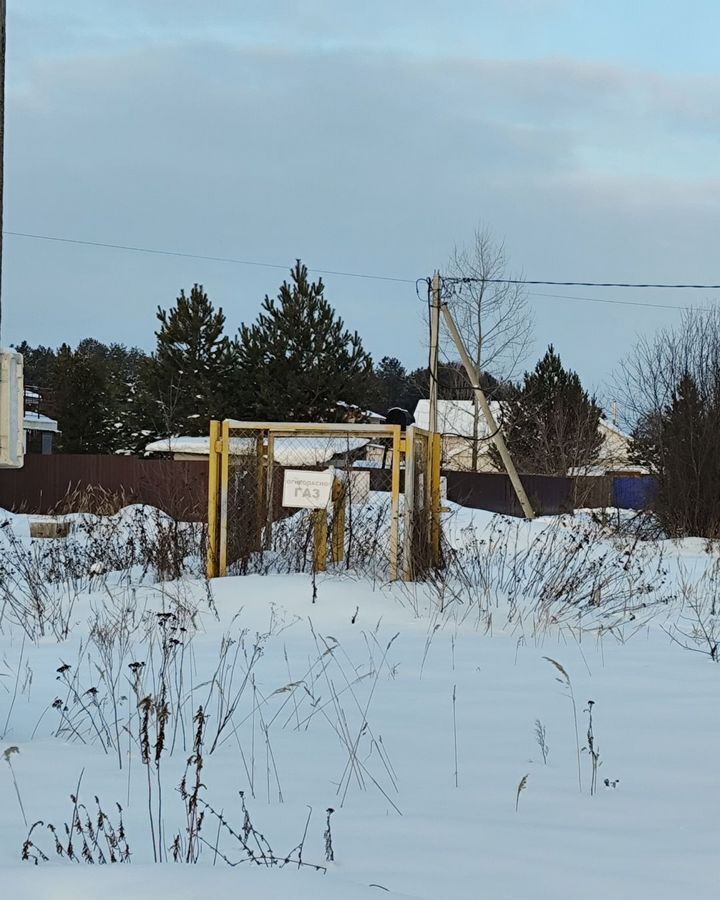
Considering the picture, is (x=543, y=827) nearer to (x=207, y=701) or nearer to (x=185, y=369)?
(x=207, y=701)

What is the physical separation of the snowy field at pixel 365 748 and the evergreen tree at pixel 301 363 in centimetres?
2398

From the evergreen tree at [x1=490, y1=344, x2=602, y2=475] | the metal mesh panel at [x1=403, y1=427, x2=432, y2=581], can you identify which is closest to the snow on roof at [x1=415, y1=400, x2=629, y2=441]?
the evergreen tree at [x1=490, y1=344, x2=602, y2=475]

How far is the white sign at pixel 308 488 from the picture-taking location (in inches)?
337

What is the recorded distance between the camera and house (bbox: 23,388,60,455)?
4769cm

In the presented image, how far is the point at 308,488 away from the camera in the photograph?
338 inches

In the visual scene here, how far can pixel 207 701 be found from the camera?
5098mm

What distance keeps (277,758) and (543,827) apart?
129cm

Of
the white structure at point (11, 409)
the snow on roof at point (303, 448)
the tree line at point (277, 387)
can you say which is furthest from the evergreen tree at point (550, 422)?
the white structure at point (11, 409)

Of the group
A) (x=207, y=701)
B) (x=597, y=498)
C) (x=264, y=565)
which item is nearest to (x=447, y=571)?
(x=264, y=565)

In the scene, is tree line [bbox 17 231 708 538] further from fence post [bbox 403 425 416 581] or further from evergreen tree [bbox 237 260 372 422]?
fence post [bbox 403 425 416 581]

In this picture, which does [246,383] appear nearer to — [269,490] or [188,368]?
[188,368]

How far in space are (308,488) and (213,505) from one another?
993mm

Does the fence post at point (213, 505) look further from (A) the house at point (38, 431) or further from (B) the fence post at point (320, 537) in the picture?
(A) the house at point (38, 431)

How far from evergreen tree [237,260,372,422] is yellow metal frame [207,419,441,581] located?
23112 mm
